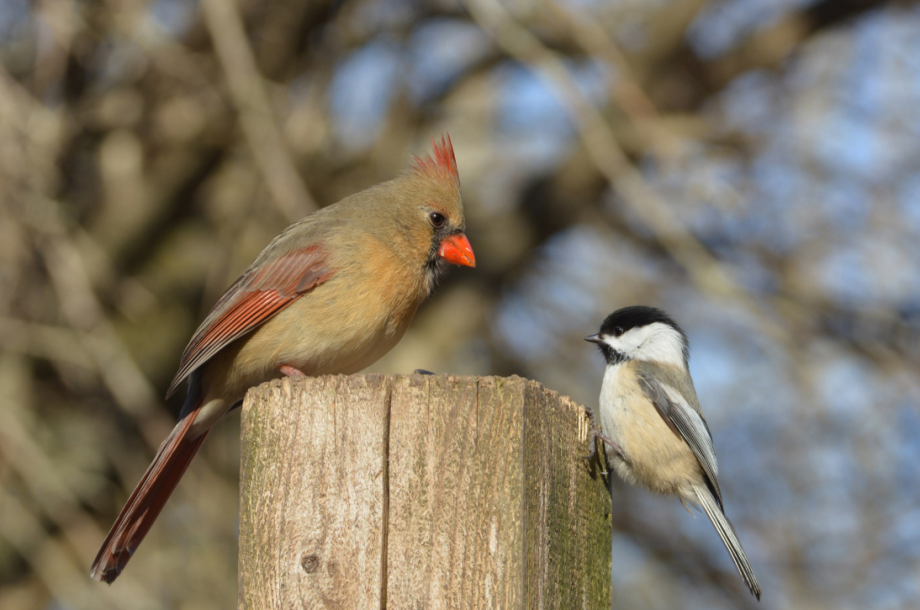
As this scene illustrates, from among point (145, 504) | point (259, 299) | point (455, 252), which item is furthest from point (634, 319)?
point (145, 504)

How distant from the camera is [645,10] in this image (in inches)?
298

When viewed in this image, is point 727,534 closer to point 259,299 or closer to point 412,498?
point 259,299

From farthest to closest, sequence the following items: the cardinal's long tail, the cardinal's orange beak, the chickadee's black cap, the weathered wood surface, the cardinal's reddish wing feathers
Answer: the chickadee's black cap < the cardinal's orange beak < the cardinal's reddish wing feathers < the cardinal's long tail < the weathered wood surface

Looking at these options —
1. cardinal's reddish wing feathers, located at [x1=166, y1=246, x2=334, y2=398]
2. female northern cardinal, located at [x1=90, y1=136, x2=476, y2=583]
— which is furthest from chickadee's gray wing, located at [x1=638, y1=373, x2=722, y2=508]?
cardinal's reddish wing feathers, located at [x1=166, y1=246, x2=334, y2=398]

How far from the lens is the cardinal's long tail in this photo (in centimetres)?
325

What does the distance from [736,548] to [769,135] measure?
14.8 ft

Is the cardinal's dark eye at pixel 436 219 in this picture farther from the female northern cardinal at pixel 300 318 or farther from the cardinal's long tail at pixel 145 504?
the cardinal's long tail at pixel 145 504

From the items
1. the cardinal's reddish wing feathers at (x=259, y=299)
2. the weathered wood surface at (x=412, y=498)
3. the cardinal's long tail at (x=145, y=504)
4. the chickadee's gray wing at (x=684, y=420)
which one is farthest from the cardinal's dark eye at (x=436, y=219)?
the weathered wood surface at (x=412, y=498)

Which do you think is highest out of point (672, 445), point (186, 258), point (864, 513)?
point (186, 258)

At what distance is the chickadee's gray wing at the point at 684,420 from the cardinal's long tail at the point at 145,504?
1.84 meters

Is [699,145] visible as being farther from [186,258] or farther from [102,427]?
[102,427]

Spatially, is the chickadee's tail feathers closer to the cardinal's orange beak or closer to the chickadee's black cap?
the chickadee's black cap

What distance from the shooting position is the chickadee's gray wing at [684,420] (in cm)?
402

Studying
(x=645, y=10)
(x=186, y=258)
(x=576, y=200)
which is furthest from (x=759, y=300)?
(x=186, y=258)
